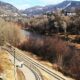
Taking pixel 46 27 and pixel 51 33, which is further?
pixel 46 27

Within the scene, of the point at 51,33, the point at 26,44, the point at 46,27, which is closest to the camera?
the point at 26,44

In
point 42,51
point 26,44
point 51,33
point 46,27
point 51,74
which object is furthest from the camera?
point 46,27

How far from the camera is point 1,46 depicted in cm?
5903

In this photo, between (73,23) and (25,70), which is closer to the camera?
(25,70)

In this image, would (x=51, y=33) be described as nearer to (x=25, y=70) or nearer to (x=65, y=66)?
(x=65, y=66)

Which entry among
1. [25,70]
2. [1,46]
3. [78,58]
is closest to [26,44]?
[1,46]

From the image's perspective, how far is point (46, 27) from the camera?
338 ft

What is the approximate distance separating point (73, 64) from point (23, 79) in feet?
44.2

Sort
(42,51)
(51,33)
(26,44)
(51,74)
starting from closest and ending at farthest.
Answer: (51,74) → (42,51) → (26,44) → (51,33)

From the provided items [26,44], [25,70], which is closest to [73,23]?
[26,44]

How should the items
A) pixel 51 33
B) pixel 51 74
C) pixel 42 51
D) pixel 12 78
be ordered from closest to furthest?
pixel 12 78 < pixel 51 74 < pixel 42 51 < pixel 51 33

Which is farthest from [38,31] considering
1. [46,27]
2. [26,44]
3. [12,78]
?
[12,78]

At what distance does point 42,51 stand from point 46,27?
157 ft

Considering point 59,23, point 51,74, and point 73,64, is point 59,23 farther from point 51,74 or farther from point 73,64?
point 51,74
